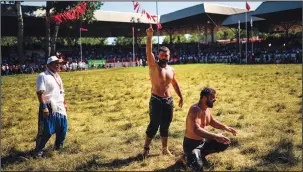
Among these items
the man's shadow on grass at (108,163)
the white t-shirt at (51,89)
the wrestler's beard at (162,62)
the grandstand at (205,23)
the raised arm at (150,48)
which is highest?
the grandstand at (205,23)

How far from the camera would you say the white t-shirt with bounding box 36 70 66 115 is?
224 inches

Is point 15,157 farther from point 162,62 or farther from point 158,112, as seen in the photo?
point 162,62

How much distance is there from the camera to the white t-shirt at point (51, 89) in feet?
18.7

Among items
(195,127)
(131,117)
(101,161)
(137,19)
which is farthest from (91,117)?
(137,19)

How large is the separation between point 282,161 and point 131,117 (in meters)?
4.94

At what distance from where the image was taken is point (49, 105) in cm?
587

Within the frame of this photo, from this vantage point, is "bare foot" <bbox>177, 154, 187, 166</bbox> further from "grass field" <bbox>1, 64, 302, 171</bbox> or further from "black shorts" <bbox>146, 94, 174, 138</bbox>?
"black shorts" <bbox>146, 94, 174, 138</bbox>

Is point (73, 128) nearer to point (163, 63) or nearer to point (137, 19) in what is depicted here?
point (163, 63)

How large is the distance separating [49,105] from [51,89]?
0.29m

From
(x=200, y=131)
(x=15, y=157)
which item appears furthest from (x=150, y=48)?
(x=15, y=157)

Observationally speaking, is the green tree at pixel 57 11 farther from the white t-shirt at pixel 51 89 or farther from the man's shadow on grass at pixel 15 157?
the white t-shirt at pixel 51 89

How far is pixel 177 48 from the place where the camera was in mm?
60312

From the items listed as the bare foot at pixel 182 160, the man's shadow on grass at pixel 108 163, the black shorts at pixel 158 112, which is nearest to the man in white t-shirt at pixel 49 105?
the man's shadow on grass at pixel 108 163

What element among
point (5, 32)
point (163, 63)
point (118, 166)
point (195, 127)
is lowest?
point (118, 166)
